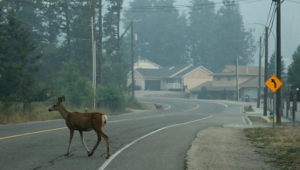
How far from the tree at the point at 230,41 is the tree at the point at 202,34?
207 centimetres

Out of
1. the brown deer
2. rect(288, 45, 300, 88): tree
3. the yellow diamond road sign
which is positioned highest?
rect(288, 45, 300, 88): tree

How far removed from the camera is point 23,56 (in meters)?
36.7

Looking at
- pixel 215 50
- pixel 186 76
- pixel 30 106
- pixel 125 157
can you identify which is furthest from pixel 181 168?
pixel 215 50

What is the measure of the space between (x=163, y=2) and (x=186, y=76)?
58.4 m

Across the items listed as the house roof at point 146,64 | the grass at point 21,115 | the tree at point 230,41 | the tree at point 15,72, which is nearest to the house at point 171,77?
the house roof at point 146,64

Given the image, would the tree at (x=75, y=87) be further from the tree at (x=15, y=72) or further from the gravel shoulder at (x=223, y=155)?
the gravel shoulder at (x=223, y=155)

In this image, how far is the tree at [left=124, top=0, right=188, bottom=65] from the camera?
146625mm

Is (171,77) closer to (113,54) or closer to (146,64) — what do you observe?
(146,64)

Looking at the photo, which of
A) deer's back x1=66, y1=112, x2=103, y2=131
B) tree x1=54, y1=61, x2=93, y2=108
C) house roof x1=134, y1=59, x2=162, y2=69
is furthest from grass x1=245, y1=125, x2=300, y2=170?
house roof x1=134, y1=59, x2=162, y2=69

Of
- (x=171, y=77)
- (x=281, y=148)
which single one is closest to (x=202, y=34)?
(x=171, y=77)

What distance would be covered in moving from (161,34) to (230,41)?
68.5 ft

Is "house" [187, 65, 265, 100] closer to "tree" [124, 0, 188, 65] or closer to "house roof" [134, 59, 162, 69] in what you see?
"house roof" [134, 59, 162, 69]

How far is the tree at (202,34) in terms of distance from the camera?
14788 centimetres

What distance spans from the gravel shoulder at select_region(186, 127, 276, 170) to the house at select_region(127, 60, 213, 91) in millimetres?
100569
